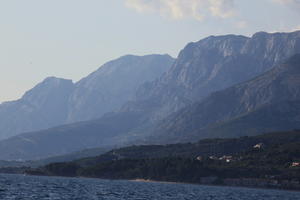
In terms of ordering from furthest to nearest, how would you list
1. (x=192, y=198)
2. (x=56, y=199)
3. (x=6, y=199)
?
(x=192, y=198) → (x=56, y=199) → (x=6, y=199)

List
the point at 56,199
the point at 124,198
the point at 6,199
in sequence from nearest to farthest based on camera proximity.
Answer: the point at 6,199 < the point at 56,199 < the point at 124,198

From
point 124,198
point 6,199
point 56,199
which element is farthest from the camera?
point 124,198

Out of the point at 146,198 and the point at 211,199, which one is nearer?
the point at 146,198

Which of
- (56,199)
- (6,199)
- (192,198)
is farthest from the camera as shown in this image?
(192,198)

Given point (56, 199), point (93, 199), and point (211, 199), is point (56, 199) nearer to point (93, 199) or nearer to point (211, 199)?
point (93, 199)

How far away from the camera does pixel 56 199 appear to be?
162125 millimetres

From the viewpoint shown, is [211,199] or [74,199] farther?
[211,199]

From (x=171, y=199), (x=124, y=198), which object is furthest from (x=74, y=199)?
(x=171, y=199)

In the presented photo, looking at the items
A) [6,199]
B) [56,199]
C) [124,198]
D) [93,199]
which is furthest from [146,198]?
[6,199]

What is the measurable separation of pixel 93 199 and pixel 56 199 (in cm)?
1235

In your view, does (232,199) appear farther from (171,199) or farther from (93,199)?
(93,199)

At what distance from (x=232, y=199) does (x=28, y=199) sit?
72.1 meters

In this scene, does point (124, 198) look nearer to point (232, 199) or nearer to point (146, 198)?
point (146, 198)

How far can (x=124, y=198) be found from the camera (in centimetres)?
17900
